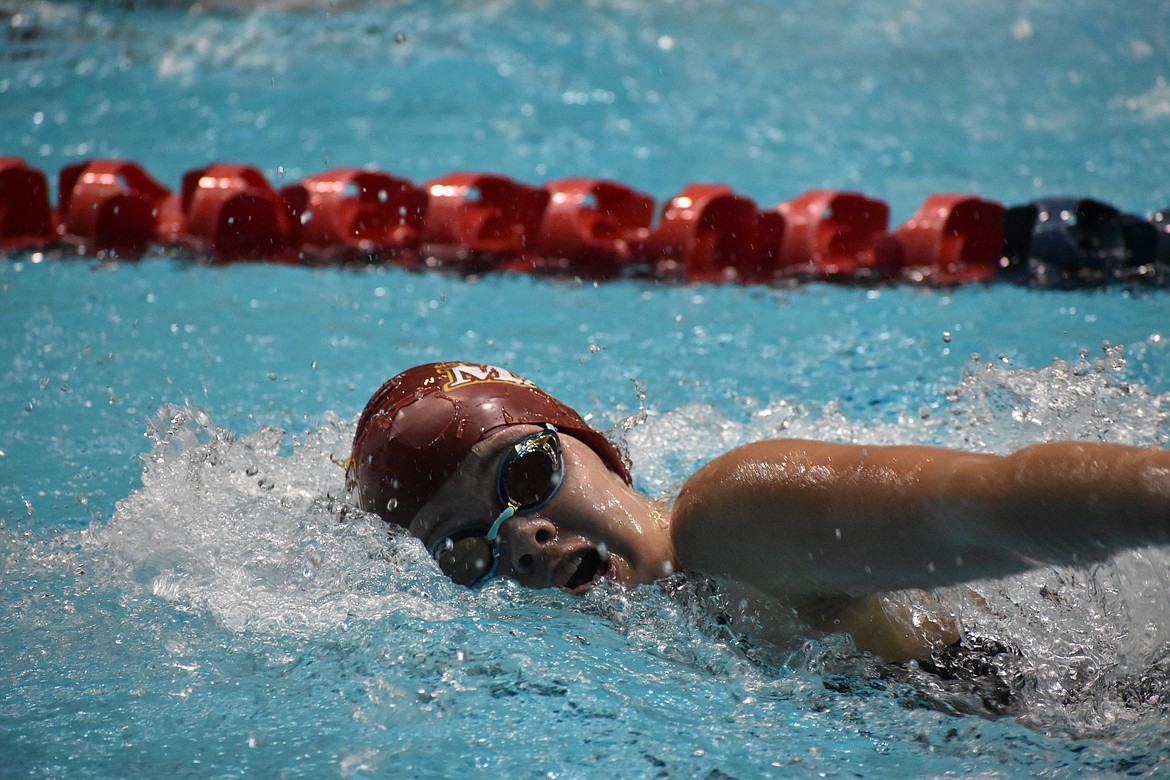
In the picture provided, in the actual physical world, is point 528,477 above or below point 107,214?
below

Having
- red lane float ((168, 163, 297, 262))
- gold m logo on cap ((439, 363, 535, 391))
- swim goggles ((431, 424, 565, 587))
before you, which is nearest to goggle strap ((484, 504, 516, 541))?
swim goggles ((431, 424, 565, 587))

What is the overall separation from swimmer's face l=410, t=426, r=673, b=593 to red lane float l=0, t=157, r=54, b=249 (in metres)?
3.92

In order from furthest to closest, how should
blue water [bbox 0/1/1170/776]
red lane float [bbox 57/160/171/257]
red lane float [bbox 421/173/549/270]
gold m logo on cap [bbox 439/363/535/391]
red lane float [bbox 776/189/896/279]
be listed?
red lane float [bbox 57/160/171/257] → red lane float [bbox 421/173/549/270] → red lane float [bbox 776/189/896/279] → gold m logo on cap [bbox 439/363/535/391] → blue water [bbox 0/1/1170/776]

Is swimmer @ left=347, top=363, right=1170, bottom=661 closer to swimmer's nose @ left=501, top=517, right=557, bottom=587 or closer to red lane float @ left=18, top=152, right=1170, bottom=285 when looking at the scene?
swimmer's nose @ left=501, top=517, right=557, bottom=587

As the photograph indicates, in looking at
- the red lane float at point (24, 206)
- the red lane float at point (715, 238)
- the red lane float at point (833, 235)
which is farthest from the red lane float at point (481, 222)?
the red lane float at point (24, 206)

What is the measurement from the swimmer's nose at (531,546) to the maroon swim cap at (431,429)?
0.15m

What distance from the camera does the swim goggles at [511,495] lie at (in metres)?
1.97

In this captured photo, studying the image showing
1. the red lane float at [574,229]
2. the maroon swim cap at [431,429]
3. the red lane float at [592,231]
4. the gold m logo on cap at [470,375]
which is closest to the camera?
the maroon swim cap at [431,429]

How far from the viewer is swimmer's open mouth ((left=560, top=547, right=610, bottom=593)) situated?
6.51 ft

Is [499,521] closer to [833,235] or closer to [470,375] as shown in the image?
[470,375]

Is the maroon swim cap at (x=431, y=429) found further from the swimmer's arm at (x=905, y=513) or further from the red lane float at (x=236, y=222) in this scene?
the red lane float at (x=236, y=222)

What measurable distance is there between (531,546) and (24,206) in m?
4.19

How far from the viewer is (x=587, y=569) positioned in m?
2.00

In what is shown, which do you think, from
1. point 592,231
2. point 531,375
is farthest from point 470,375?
point 592,231
